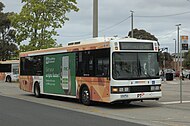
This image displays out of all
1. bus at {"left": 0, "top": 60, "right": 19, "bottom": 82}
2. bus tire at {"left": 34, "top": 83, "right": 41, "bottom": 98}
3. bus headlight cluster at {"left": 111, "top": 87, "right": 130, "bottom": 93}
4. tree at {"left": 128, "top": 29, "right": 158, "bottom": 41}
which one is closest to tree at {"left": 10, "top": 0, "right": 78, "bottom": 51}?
bus at {"left": 0, "top": 60, "right": 19, "bottom": 82}

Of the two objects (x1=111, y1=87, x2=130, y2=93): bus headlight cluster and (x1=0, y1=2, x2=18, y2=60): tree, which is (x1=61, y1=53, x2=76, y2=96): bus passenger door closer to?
(x1=111, y1=87, x2=130, y2=93): bus headlight cluster

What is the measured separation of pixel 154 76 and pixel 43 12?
30494mm

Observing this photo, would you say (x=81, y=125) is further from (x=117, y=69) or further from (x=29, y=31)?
(x=29, y=31)

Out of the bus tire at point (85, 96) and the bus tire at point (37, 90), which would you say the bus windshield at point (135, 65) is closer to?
the bus tire at point (85, 96)

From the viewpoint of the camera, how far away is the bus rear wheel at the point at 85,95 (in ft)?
58.9

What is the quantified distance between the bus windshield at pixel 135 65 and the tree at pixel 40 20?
28.9 meters

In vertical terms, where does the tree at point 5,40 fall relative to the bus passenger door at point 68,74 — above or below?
above

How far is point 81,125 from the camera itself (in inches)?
463

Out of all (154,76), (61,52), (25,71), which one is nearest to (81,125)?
(154,76)

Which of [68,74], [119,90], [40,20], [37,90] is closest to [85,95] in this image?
[68,74]

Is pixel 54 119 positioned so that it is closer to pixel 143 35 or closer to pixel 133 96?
pixel 133 96

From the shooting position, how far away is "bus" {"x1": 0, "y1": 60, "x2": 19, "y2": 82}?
49656mm

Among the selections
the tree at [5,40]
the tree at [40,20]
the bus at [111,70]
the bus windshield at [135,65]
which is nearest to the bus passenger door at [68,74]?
the bus at [111,70]

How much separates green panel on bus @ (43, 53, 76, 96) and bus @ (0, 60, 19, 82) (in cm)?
2775
